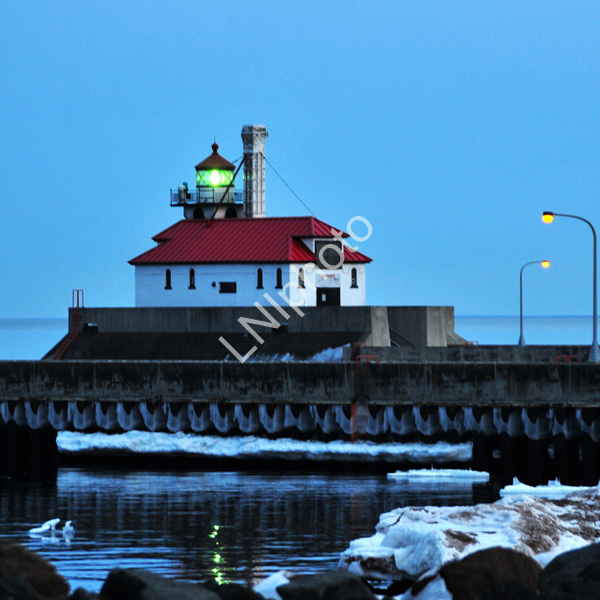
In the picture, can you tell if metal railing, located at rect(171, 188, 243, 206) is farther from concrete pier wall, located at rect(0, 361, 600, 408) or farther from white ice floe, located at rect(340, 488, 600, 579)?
white ice floe, located at rect(340, 488, 600, 579)

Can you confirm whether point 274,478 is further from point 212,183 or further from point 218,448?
point 212,183

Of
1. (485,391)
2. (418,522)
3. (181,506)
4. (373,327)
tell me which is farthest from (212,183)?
(418,522)

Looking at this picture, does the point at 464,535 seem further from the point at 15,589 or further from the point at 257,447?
the point at 257,447

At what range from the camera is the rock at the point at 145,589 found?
1510 centimetres

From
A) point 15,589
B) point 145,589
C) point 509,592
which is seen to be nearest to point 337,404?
point 145,589

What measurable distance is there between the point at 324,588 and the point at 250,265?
4185 centimetres

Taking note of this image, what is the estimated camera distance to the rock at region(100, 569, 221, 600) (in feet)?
49.5

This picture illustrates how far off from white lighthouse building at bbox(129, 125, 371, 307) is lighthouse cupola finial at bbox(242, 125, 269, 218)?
744 centimetres

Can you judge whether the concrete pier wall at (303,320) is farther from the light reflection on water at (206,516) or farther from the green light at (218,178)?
the green light at (218,178)

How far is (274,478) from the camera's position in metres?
35.0

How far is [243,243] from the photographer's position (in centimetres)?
5919

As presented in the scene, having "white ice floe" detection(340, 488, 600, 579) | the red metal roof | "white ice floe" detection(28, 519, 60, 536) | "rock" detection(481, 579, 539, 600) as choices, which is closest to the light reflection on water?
"white ice floe" detection(28, 519, 60, 536)

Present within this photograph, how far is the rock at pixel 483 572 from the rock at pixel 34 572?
16.3 ft

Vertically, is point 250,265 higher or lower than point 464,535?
higher
